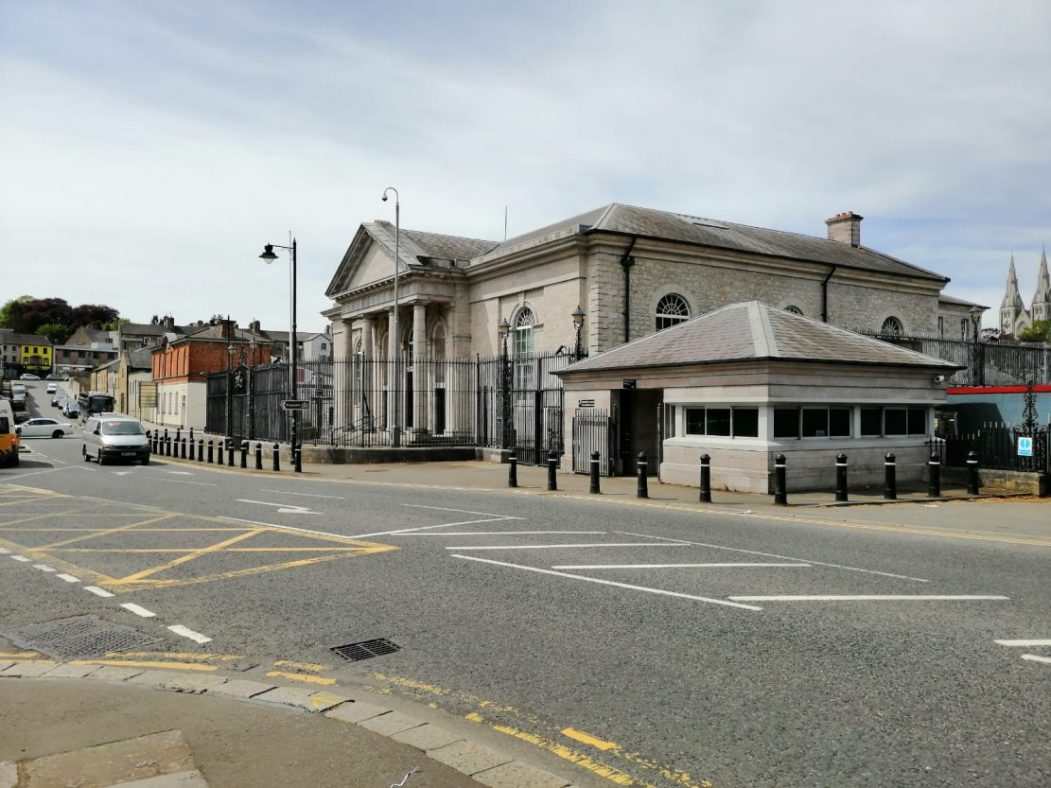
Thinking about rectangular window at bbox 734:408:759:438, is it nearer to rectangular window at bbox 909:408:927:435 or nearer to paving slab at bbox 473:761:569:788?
rectangular window at bbox 909:408:927:435

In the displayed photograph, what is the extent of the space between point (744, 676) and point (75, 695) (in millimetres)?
4295

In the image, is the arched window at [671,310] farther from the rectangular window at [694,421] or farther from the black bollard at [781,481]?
the black bollard at [781,481]

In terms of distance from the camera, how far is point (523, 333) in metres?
32.6

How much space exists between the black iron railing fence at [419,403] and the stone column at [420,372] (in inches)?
2.7

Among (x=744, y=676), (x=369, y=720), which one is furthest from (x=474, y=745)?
(x=744, y=676)

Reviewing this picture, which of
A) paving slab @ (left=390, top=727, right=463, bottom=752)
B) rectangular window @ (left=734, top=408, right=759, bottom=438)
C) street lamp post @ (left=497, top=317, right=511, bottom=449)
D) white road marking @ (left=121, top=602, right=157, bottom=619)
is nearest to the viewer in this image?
paving slab @ (left=390, top=727, right=463, bottom=752)

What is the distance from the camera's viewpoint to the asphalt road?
4.37m

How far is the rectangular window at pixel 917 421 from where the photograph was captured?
1965 cm

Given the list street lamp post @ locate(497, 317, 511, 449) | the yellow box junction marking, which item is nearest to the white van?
street lamp post @ locate(497, 317, 511, 449)

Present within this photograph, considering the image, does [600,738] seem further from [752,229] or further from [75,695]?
[752,229]

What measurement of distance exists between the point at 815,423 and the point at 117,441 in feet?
74.9

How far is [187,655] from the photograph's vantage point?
19.4ft

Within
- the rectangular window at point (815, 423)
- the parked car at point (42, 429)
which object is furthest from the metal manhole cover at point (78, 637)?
the parked car at point (42, 429)

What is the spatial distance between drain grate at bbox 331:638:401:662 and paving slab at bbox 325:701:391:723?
0.92 metres
